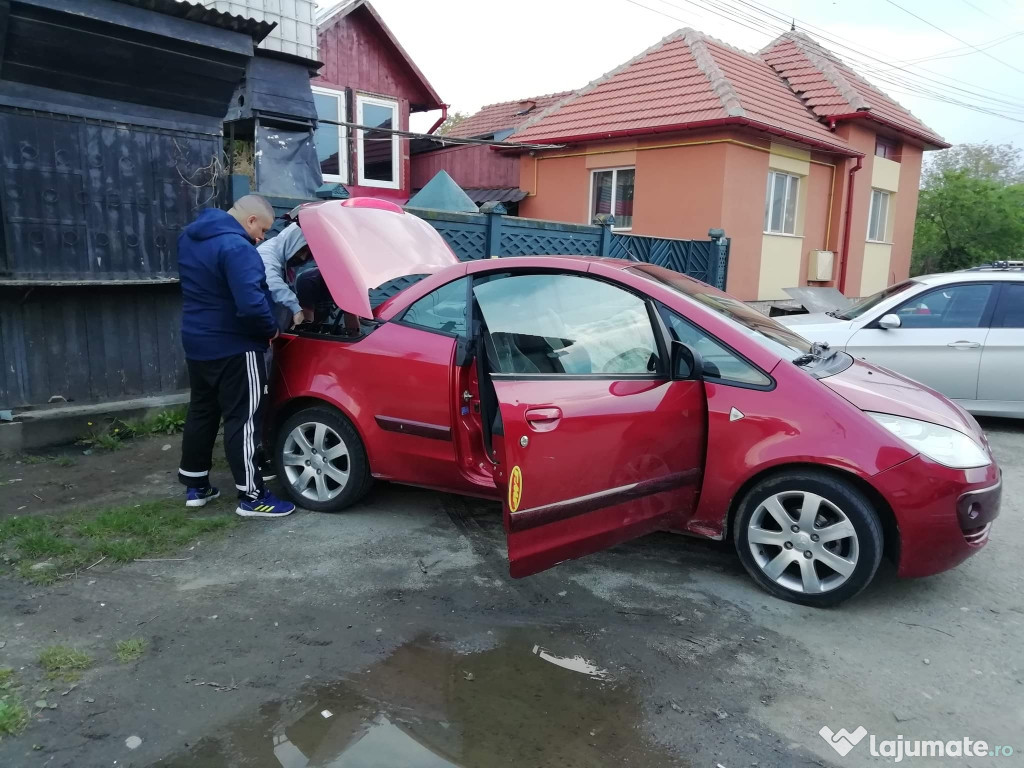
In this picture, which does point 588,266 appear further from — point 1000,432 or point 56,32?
point 1000,432

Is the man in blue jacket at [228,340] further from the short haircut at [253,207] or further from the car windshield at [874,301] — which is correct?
the car windshield at [874,301]

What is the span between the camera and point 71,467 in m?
5.32

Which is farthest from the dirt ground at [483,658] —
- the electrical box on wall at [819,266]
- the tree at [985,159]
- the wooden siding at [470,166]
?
the tree at [985,159]

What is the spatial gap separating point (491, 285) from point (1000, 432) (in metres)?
5.67

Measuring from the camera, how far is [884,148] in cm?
1636

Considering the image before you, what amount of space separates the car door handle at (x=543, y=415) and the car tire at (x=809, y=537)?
41.4 inches

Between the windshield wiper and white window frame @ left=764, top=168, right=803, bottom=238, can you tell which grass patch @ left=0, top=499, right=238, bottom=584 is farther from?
white window frame @ left=764, top=168, right=803, bottom=238

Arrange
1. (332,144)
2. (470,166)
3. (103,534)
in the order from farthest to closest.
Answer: (470,166) < (332,144) < (103,534)

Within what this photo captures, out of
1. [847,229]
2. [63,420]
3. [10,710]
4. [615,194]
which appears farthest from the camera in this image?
[847,229]

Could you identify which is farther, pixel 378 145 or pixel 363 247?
pixel 378 145

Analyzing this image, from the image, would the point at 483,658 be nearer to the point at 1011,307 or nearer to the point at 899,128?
the point at 1011,307

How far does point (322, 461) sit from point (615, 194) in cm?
1093

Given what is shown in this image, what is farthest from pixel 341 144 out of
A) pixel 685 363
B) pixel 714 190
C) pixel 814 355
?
pixel 685 363

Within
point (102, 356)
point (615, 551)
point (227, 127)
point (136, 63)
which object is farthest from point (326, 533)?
point (227, 127)
